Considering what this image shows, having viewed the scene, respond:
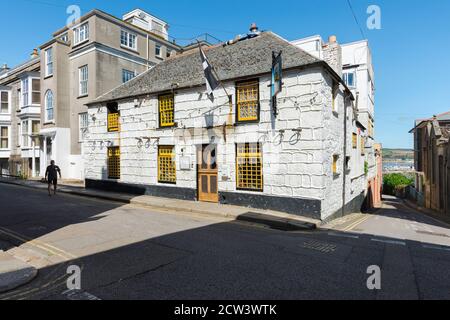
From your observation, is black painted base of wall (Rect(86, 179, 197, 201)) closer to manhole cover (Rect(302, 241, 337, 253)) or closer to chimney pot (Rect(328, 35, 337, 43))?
manhole cover (Rect(302, 241, 337, 253))

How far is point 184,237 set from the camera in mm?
7473

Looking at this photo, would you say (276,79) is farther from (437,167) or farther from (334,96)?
(437,167)

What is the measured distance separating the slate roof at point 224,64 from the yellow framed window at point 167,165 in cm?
327

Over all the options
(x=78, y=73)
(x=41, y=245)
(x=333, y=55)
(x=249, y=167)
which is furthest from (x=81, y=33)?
(x=41, y=245)

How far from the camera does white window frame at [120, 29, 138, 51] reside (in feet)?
79.8

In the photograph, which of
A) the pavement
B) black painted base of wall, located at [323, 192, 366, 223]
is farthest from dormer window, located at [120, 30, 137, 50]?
black painted base of wall, located at [323, 192, 366, 223]

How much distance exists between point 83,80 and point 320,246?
2379cm

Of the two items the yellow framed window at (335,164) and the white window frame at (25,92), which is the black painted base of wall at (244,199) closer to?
the yellow framed window at (335,164)

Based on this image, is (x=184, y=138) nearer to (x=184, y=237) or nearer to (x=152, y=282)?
(x=184, y=237)

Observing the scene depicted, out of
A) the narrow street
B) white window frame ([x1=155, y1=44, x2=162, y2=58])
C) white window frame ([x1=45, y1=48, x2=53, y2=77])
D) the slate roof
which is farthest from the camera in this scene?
white window frame ([x1=155, y1=44, x2=162, y2=58])

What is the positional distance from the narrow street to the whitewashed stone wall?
2.51 meters

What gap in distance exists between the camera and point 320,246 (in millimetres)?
7094

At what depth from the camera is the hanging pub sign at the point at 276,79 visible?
10308 millimetres
